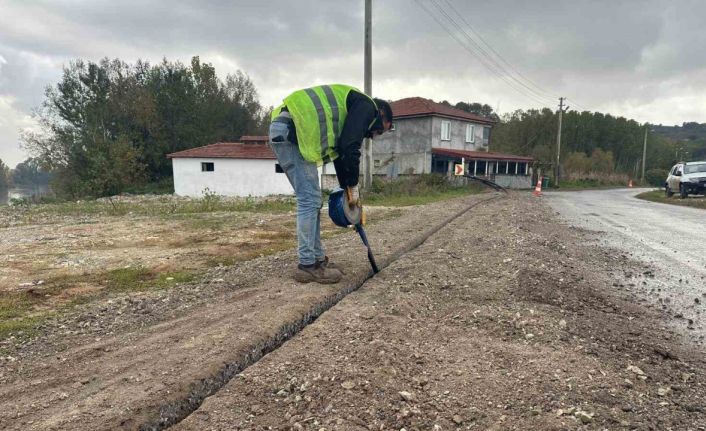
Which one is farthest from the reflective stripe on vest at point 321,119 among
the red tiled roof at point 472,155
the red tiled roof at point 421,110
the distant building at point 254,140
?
the distant building at point 254,140

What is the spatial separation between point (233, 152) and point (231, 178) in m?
1.72

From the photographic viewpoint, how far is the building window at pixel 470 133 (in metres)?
34.8

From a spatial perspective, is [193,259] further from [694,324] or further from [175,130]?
[175,130]

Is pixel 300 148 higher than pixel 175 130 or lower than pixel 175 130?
lower

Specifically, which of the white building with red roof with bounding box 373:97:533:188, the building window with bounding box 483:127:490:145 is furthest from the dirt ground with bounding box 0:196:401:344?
the building window with bounding box 483:127:490:145

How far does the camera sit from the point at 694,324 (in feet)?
11.1

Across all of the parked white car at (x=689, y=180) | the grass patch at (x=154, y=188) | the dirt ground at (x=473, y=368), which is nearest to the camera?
the dirt ground at (x=473, y=368)

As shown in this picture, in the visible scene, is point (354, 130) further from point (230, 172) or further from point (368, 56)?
point (230, 172)

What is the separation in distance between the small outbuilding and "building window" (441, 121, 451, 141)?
484 inches

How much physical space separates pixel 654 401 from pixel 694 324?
171 cm

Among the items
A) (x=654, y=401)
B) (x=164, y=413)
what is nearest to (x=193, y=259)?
(x=164, y=413)

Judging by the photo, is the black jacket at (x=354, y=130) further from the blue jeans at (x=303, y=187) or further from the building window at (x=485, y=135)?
Result: the building window at (x=485, y=135)

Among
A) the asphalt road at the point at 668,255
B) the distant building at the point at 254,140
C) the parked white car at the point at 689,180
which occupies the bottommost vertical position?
the asphalt road at the point at 668,255

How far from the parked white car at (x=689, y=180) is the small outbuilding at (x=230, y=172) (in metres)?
20.2
